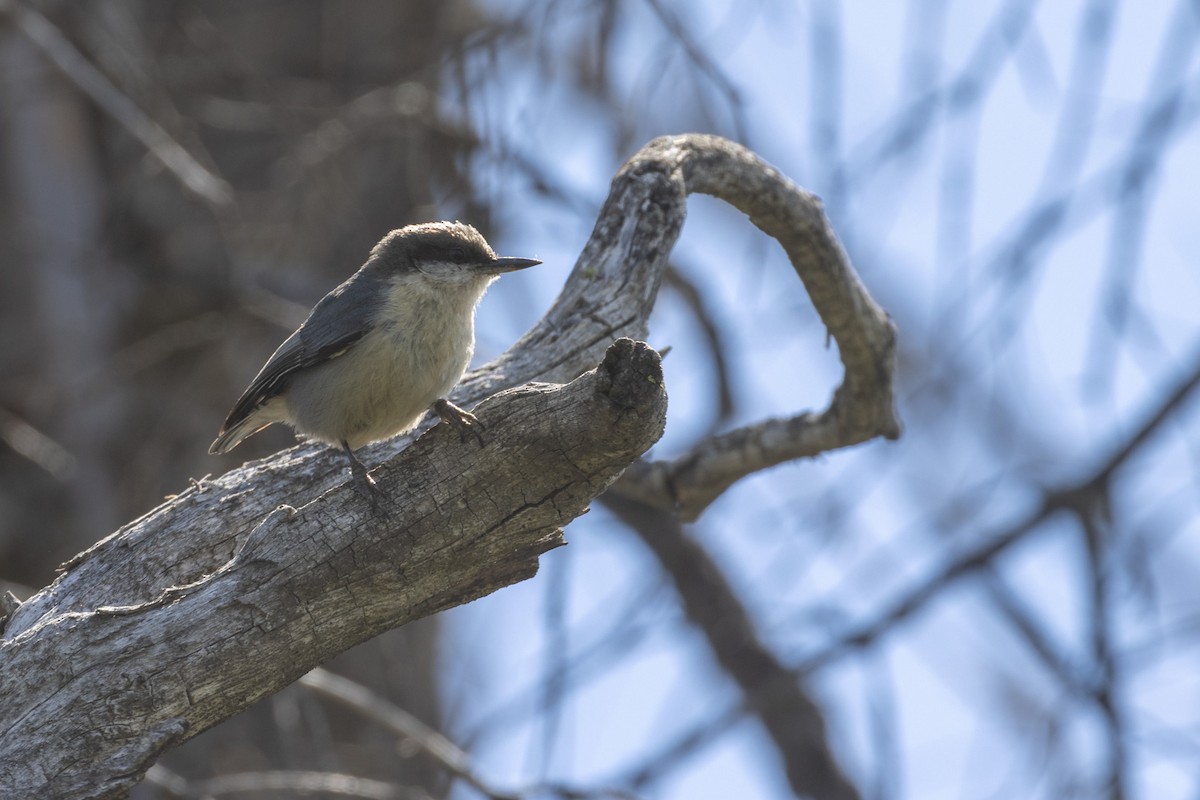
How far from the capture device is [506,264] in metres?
4.65

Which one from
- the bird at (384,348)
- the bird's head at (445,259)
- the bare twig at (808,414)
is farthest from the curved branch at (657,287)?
the bird's head at (445,259)

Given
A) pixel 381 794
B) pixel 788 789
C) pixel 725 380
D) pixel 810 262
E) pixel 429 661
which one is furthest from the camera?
pixel 429 661

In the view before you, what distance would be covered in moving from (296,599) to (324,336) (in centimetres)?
145

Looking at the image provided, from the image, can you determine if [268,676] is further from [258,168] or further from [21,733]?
[258,168]

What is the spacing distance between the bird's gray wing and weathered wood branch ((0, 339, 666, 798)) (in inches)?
46.5

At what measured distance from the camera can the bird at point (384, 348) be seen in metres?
4.18

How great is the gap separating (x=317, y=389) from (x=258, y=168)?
18.1 ft

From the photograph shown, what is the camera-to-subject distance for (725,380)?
7367mm

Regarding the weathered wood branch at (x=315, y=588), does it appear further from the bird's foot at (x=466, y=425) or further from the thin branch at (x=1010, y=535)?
the thin branch at (x=1010, y=535)

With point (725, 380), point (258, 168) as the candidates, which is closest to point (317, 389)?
point (725, 380)

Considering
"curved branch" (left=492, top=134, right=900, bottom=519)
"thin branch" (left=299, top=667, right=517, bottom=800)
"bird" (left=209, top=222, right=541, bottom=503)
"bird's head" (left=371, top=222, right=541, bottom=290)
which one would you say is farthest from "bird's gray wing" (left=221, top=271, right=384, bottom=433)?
"thin branch" (left=299, top=667, right=517, bottom=800)

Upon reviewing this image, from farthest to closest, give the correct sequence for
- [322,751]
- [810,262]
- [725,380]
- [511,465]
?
[725,380], [322,751], [810,262], [511,465]

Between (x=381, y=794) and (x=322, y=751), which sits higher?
(x=322, y=751)

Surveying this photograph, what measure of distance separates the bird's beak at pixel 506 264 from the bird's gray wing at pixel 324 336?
40 cm
